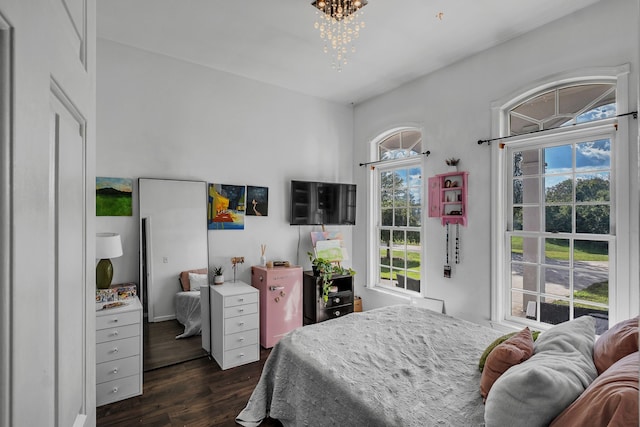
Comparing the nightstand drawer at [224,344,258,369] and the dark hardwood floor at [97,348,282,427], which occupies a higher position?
the nightstand drawer at [224,344,258,369]

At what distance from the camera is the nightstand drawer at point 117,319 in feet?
8.57

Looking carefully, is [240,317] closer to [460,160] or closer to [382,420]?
[382,420]

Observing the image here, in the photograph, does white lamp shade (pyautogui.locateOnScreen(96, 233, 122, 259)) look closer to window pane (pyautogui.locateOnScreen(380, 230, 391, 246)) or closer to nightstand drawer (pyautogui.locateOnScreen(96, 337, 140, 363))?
nightstand drawer (pyautogui.locateOnScreen(96, 337, 140, 363))

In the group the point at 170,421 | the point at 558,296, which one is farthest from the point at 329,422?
the point at 558,296

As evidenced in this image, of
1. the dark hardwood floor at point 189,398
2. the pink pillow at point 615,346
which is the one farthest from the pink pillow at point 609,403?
the dark hardwood floor at point 189,398

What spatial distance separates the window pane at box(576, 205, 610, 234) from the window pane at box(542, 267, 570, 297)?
15.6 inches

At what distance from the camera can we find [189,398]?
2.66 m

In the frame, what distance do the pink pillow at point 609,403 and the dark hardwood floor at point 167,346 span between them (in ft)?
10.3

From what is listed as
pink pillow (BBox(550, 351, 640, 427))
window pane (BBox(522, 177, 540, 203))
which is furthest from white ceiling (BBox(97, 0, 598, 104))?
pink pillow (BBox(550, 351, 640, 427))

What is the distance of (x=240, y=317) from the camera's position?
10.8 feet

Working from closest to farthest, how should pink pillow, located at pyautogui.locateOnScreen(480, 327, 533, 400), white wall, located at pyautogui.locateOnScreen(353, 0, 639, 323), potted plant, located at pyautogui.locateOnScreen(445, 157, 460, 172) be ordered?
pink pillow, located at pyautogui.locateOnScreen(480, 327, 533, 400) → white wall, located at pyautogui.locateOnScreen(353, 0, 639, 323) → potted plant, located at pyautogui.locateOnScreen(445, 157, 460, 172)

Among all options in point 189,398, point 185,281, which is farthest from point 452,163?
point 189,398

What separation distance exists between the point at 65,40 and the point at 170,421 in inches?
103

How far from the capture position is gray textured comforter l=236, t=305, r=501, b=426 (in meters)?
1.59
